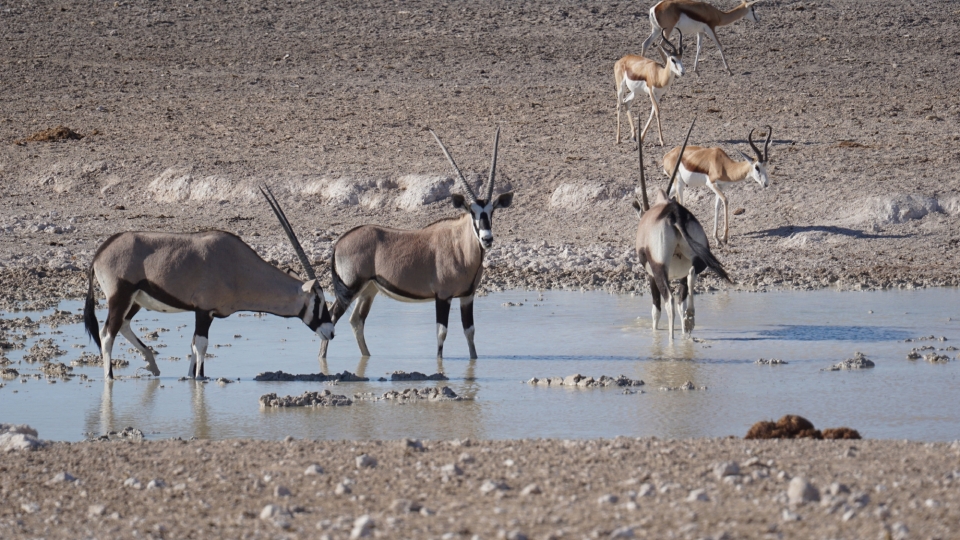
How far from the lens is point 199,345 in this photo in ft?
29.6

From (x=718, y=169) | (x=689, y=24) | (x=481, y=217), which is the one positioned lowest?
(x=481, y=217)

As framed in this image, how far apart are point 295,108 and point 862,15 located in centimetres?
1283

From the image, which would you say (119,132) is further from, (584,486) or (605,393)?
(584,486)

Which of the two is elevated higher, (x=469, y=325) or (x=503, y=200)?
(x=503, y=200)

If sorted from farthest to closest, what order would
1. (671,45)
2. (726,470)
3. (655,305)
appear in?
(671,45)
(655,305)
(726,470)

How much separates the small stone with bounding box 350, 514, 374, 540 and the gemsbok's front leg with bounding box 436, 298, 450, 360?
4977mm

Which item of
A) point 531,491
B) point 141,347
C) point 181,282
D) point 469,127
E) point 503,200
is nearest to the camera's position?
point 531,491

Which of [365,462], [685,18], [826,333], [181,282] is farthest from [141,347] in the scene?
[685,18]

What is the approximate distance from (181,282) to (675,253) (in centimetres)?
410

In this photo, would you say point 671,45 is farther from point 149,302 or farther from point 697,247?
point 149,302

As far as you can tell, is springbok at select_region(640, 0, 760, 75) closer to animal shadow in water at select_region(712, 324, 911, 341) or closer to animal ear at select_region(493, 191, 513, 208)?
animal shadow in water at select_region(712, 324, 911, 341)

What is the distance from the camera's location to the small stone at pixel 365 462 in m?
5.64

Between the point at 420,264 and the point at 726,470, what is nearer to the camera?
the point at 726,470

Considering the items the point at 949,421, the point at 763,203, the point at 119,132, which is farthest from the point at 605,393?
the point at 119,132
